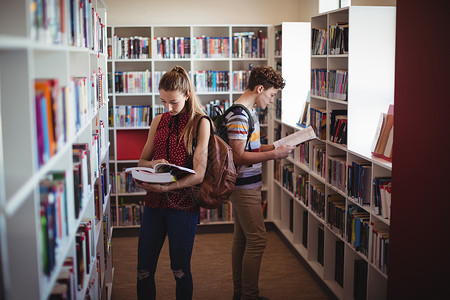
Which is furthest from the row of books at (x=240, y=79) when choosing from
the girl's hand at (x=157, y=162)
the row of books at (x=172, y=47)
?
the girl's hand at (x=157, y=162)

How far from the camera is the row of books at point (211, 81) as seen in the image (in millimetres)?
5719

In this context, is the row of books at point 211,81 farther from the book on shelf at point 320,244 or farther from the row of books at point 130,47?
the book on shelf at point 320,244

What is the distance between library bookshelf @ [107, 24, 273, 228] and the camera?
563cm

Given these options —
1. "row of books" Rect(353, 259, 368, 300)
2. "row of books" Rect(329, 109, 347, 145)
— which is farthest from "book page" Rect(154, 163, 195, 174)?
"row of books" Rect(353, 259, 368, 300)

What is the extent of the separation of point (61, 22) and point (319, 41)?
8.92ft

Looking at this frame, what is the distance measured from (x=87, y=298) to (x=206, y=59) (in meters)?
3.66

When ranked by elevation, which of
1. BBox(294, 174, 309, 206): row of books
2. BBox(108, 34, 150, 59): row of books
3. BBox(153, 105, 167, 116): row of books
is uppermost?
BBox(108, 34, 150, 59): row of books

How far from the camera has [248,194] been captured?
10.8 feet

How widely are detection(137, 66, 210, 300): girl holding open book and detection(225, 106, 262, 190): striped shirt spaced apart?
0.43 m

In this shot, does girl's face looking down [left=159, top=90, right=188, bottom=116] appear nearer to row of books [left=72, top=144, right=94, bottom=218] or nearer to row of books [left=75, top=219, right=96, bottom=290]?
row of books [left=72, top=144, right=94, bottom=218]

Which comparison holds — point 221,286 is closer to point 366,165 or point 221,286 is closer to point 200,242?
point 200,242

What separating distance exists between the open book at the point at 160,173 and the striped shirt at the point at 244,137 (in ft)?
2.01

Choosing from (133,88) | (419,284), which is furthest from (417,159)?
(133,88)

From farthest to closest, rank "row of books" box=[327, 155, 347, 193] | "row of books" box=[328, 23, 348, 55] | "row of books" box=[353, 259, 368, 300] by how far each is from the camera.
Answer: "row of books" box=[327, 155, 347, 193] → "row of books" box=[328, 23, 348, 55] → "row of books" box=[353, 259, 368, 300]
